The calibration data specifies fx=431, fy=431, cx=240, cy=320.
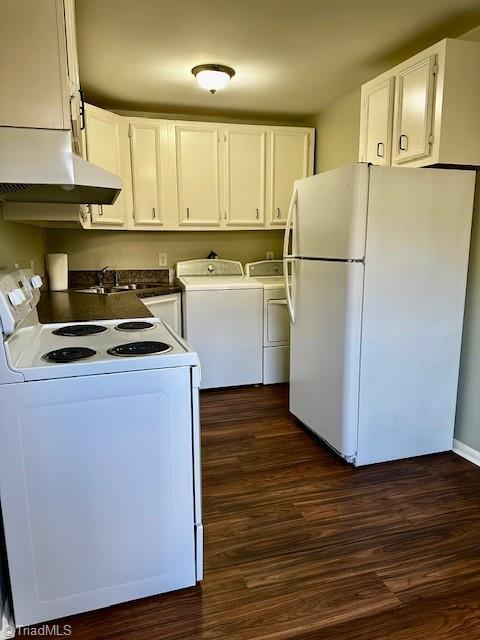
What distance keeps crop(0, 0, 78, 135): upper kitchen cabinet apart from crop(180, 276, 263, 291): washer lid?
223cm

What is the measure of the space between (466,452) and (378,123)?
2085 mm

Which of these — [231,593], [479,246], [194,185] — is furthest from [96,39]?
[231,593]

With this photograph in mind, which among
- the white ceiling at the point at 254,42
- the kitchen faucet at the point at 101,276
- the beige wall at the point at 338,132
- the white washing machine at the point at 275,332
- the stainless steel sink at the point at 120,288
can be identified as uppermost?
the white ceiling at the point at 254,42

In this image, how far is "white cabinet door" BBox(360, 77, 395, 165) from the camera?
258cm

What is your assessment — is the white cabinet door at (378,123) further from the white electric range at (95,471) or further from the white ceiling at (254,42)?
Result: the white electric range at (95,471)

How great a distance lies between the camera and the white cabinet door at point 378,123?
8.46ft

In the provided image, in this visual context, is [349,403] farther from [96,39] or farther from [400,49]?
[96,39]

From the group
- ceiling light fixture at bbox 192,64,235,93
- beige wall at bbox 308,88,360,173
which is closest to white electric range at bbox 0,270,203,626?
ceiling light fixture at bbox 192,64,235,93

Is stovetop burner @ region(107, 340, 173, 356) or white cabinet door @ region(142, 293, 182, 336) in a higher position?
stovetop burner @ region(107, 340, 173, 356)

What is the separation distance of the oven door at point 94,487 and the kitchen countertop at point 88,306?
0.80 metres

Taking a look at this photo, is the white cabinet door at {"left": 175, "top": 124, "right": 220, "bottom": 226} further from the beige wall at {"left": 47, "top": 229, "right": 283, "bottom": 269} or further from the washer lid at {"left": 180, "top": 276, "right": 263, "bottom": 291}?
the washer lid at {"left": 180, "top": 276, "right": 263, "bottom": 291}

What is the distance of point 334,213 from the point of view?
238cm

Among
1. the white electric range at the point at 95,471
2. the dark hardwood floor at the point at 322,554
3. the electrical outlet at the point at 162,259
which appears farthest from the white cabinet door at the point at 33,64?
the electrical outlet at the point at 162,259

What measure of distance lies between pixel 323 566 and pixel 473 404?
1.43 meters
